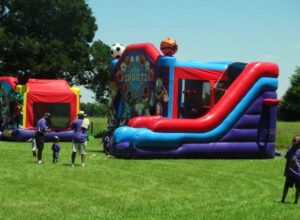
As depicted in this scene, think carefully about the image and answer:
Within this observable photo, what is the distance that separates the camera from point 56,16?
41969mm

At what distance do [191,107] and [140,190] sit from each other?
1038 cm

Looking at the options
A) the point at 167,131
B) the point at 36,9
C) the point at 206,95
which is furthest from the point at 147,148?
the point at 36,9

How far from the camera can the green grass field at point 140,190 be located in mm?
8656

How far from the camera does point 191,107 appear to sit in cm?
2108

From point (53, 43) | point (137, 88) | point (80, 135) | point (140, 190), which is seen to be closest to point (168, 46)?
point (137, 88)

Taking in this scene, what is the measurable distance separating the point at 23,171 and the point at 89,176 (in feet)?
5.70

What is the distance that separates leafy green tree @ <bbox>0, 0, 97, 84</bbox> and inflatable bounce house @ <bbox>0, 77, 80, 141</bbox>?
12.1m

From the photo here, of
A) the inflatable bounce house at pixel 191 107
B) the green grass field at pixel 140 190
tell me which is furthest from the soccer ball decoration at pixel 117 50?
the green grass field at pixel 140 190

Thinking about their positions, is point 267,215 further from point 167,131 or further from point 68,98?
point 68,98

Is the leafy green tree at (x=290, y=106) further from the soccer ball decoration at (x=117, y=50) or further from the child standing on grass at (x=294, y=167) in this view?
the child standing on grass at (x=294, y=167)

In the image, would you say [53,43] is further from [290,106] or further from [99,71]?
[290,106]

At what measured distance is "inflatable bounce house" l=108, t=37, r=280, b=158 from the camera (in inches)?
715

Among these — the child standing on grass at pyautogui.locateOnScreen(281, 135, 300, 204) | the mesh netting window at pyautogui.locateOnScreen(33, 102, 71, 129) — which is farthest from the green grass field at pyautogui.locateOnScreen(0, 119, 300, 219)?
the mesh netting window at pyautogui.locateOnScreen(33, 102, 71, 129)

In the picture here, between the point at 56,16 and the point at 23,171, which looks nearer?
the point at 23,171
